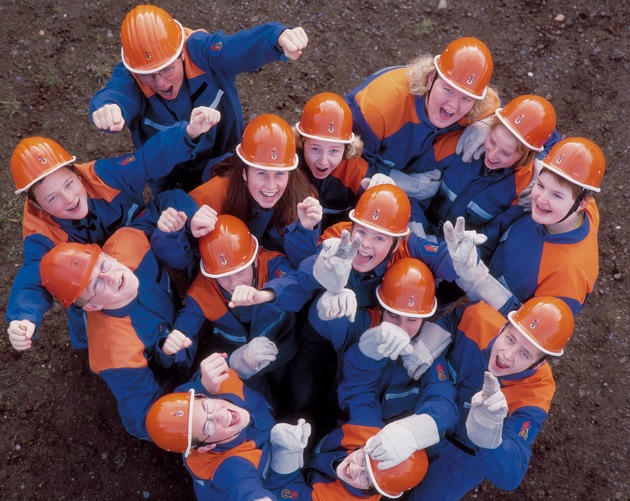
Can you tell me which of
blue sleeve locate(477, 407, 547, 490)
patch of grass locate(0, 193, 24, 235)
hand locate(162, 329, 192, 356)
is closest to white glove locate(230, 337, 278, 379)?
hand locate(162, 329, 192, 356)

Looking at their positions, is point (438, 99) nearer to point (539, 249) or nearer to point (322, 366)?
point (539, 249)

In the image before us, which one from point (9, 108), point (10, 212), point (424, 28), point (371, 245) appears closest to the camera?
point (371, 245)

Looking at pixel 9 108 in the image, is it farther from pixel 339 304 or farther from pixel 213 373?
pixel 339 304

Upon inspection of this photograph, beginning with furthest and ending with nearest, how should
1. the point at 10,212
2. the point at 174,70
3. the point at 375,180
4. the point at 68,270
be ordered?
A: the point at 10,212 < the point at 375,180 < the point at 174,70 < the point at 68,270

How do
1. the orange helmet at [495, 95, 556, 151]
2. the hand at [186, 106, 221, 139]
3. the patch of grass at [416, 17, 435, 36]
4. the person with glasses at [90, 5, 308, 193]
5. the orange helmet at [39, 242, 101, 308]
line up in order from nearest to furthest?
the orange helmet at [39, 242, 101, 308], the hand at [186, 106, 221, 139], the person with glasses at [90, 5, 308, 193], the orange helmet at [495, 95, 556, 151], the patch of grass at [416, 17, 435, 36]

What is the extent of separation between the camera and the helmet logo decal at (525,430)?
13.5 feet

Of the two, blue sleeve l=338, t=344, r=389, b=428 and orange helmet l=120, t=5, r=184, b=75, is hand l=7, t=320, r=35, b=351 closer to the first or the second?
orange helmet l=120, t=5, r=184, b=75

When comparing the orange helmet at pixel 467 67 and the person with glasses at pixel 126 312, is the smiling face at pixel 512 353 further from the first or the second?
the person with glasses at pixel 126 312

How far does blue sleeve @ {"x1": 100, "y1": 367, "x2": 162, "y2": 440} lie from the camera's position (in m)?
4.05

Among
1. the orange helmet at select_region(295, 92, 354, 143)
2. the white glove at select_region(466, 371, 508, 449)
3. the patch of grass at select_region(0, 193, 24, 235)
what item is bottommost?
the patch of grass at select_region(0, 193, 24, 235)

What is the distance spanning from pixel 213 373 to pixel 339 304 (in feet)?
3.33

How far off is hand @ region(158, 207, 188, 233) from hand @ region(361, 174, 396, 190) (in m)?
1.60

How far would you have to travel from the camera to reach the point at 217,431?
3699mm

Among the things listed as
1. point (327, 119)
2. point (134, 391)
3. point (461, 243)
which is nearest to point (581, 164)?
point (461, 243)
